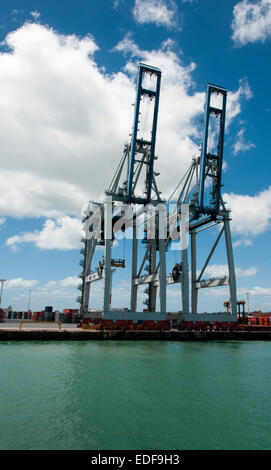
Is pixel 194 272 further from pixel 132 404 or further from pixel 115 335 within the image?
pixel 132 404

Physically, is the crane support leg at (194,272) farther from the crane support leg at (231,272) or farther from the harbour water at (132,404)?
the harbour water at (132,404)

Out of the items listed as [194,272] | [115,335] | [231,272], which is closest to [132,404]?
[115,335]

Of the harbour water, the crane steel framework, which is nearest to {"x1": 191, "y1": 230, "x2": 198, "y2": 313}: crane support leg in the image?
the crane steel framework

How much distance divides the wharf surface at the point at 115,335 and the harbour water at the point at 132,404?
32.1 feet

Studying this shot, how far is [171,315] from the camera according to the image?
37000 millimetres

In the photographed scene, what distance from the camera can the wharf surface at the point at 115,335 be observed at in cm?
2794

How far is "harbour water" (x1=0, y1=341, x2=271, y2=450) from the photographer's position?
7.99m

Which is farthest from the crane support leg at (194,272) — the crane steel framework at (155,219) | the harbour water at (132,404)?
the harbour water at (132,404)

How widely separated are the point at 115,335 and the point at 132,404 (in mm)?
20834

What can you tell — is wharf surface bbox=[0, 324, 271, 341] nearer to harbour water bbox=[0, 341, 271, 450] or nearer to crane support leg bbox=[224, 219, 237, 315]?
crane support leg bbox=[224, 219, 237, 315]

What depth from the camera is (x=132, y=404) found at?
10680 millimetres
